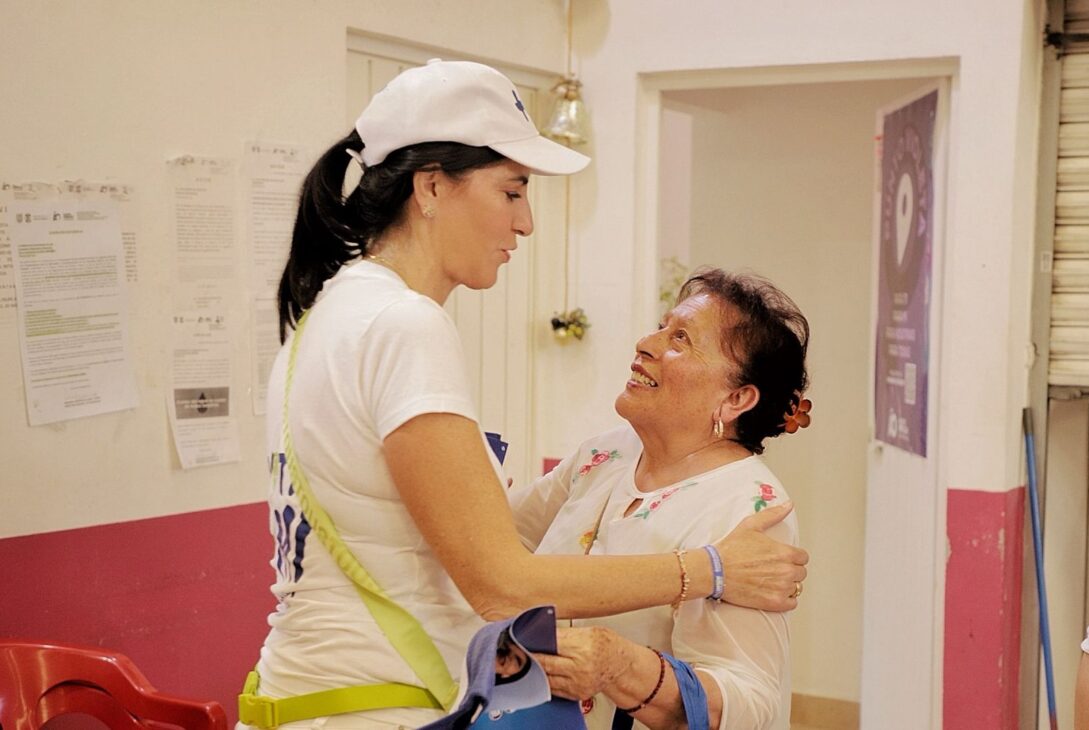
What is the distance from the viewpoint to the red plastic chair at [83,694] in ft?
7.28

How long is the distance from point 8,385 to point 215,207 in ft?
2.14

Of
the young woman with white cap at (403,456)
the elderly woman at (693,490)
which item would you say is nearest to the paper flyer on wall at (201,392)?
the elderly woman at (693,490)

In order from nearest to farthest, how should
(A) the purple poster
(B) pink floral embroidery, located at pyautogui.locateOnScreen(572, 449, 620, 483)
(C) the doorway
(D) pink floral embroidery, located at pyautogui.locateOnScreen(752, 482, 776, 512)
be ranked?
(D) pink floral embroidery, located at pyautogui.locateOnScreen(752, 482, 776, 512), (B) pink floral embroidery, located at pyautogui.locateOnScreen(572, 449, 620, 483), (A) the purple poster, (C) the doorway

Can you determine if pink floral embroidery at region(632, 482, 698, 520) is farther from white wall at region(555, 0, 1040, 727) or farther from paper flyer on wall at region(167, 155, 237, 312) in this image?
white wall at region(555, 0, 1040, 727)

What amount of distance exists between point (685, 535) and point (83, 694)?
4.10 ft

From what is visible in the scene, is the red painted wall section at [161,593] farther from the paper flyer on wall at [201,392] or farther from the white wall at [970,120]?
the white wall at [970,120]

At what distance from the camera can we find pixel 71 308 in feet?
8.23

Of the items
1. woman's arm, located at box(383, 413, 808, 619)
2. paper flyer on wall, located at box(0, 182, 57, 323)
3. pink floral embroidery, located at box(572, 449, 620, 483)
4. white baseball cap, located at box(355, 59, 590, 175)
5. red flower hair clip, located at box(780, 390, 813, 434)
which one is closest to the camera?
woman's arm, located at box(383, 413, 808, 619)

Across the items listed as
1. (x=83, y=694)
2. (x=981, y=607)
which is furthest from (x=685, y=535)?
(x=981, y=607)

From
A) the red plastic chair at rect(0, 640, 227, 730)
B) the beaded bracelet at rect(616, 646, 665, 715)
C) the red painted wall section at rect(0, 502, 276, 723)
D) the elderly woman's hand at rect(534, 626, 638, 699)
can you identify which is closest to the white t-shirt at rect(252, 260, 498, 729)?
the elderly woman's hand at rect(534, 626, 638, 699)

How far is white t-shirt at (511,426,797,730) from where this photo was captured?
5.41 ft

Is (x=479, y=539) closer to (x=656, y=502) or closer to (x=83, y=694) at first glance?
(x=656, y=502)

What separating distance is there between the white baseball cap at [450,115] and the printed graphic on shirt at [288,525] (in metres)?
0.40

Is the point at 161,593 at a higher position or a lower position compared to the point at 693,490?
lower
